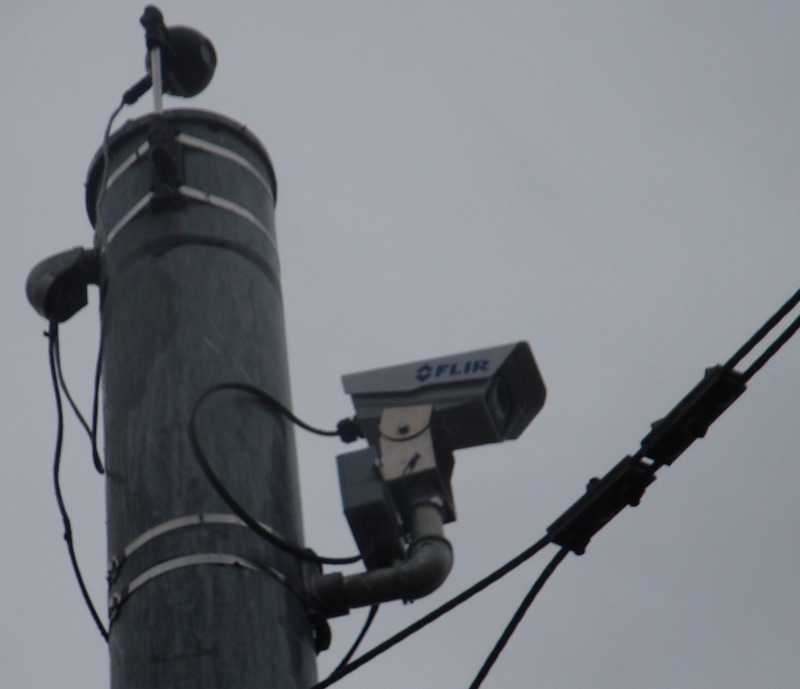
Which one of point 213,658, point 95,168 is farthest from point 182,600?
point 95,168

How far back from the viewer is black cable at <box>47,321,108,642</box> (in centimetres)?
471

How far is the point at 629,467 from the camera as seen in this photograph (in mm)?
3914

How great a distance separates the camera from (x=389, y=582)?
14.1 ft

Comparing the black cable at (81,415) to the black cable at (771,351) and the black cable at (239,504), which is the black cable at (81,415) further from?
the black cable at (771,351)

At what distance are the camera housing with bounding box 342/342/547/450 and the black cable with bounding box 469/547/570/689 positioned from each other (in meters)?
0.70

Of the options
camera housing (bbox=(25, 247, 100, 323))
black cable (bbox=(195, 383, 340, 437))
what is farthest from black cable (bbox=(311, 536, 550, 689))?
camera housing (bbox=(25, 247, 100, 323))

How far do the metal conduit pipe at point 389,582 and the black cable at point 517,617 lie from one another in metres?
0.29

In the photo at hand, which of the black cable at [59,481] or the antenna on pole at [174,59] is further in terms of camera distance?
the antenna on pole at [174,59]

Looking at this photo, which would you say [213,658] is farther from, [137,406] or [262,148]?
[262,148]

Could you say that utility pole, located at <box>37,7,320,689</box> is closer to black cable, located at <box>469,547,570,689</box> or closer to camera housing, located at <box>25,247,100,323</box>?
camera housing, located at <box>25,247,100,323</box>

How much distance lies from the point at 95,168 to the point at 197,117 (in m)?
0.37

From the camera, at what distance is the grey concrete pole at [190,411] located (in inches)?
158

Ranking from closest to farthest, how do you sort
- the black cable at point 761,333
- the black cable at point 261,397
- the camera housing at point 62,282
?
1. the black cable at point 761,333
2. the black cable at point 261,397
3. the camera housing at point 62,282

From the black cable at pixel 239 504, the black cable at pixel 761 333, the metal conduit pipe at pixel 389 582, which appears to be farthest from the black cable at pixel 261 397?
the black cable at pixel 761 333
